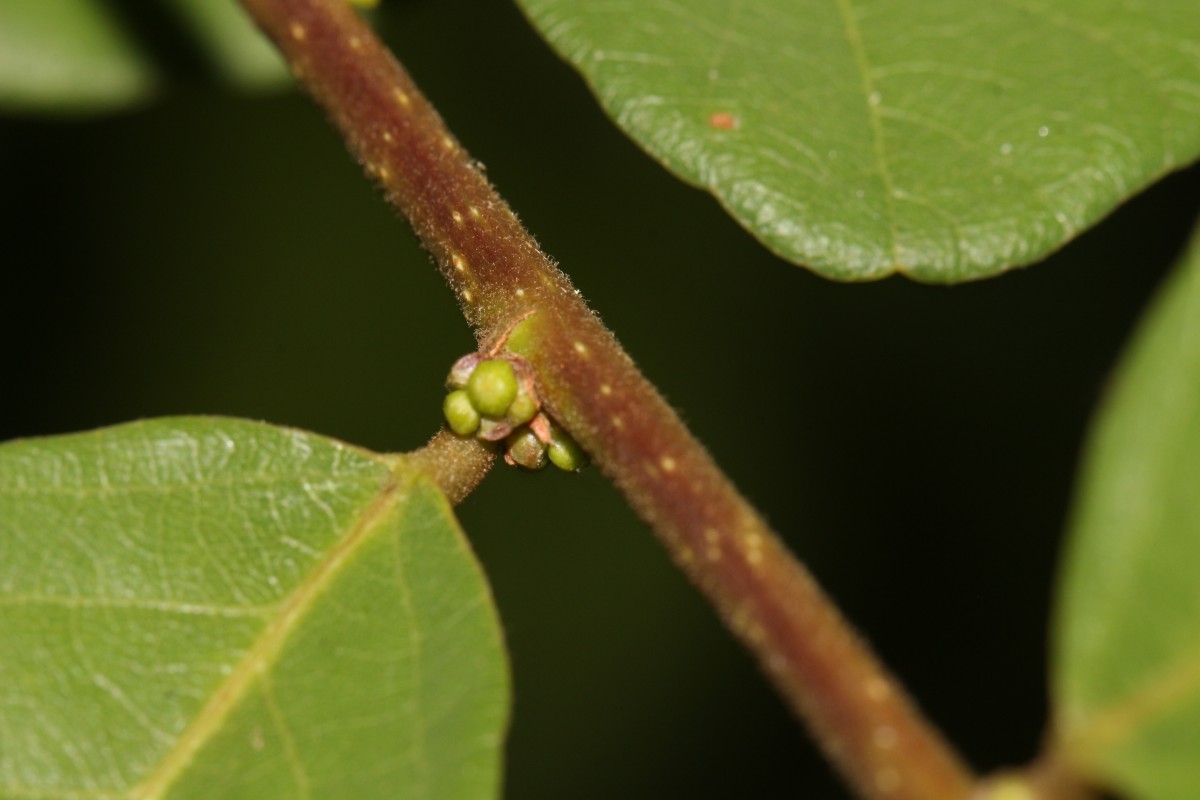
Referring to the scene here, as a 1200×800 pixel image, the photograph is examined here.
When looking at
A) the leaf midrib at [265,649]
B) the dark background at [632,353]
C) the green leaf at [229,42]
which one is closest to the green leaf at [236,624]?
the leaf midrib at [265,649]

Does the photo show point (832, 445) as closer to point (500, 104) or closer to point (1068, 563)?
point (500, 104)

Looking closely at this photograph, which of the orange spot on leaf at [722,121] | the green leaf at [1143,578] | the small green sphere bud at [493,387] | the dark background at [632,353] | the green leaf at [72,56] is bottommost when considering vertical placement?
the dark background at [632,353]

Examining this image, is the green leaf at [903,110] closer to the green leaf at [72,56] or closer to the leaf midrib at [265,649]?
the leaf midrib at [265,649]

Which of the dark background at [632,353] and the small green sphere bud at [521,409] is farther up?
the small green sphere bud at [521,409]

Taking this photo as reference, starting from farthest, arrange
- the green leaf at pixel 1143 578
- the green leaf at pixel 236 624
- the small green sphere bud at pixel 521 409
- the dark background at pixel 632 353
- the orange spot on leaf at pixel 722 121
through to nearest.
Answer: the dark background at pixel 632 353 → the orange spot on leaf at pixel 722 121 → the small green sphere bud at pixel 521 409 → the green leaf at pixel 236 624 → the green leaf at pixel 1143 578

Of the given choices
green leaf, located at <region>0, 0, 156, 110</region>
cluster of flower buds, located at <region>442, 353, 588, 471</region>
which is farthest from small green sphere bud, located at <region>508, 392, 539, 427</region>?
green leaf, located at <region>0, 0, 156, 110</region>

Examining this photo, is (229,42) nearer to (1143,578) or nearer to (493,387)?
(493,387)
